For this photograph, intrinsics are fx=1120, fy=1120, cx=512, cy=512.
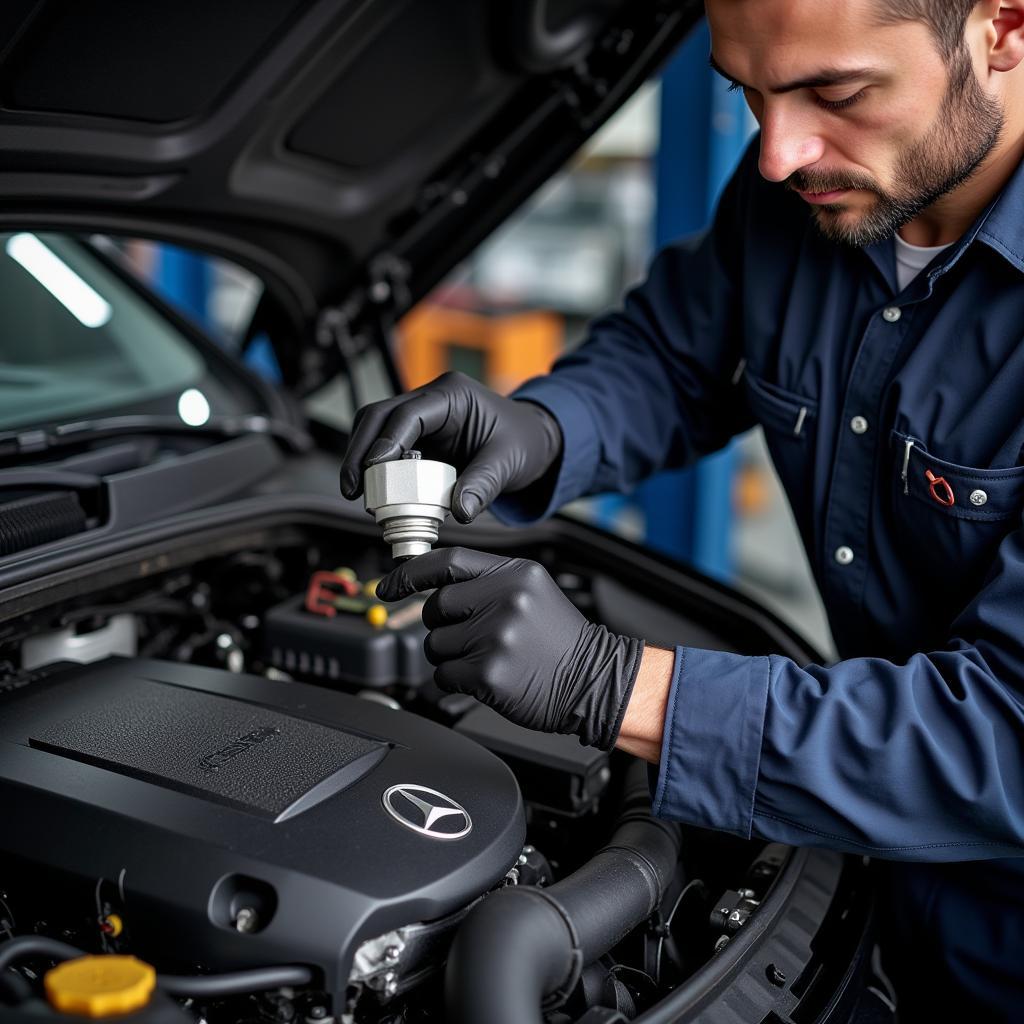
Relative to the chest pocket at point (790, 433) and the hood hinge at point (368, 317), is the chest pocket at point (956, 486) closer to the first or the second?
the chest pocket at point (790, 433)

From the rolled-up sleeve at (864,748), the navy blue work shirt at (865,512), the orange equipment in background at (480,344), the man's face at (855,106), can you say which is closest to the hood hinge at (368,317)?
the navy blue work shirt at (865,512)

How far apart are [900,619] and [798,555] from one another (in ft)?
9.81

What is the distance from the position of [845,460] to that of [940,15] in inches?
18.1

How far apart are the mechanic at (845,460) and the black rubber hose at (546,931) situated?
62 mm

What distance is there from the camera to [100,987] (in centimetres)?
70

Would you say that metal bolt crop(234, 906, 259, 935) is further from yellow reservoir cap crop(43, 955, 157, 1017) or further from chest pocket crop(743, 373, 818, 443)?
chest pocket crop(743, 373, 818, 443)

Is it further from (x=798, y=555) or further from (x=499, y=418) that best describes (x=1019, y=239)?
(x=798, y=555)

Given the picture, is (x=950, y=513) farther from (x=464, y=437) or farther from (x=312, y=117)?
(x=312, y=117)

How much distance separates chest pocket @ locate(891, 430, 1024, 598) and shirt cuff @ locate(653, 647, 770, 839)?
11.6 inches

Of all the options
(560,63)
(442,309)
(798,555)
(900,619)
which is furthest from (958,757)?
(442,309)

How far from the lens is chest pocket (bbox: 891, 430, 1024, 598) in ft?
3.58

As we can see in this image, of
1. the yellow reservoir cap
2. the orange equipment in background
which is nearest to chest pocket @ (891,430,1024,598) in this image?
the yellow reservoir cap

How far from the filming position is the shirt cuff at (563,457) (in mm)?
1334

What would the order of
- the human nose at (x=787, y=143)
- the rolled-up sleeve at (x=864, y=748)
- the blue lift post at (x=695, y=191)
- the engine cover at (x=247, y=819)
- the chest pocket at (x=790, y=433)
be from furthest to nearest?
the blue lift post at (x=695, y=191) → the chest pocket at (x=790, y=433) → the human nose at (x=787, y=143) → the rolled-up sleeve at (x=864, y=748) → the engine cover at (x=247, y=819)
